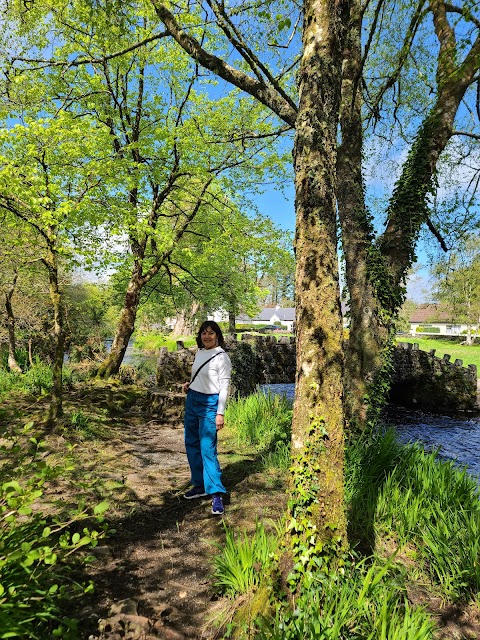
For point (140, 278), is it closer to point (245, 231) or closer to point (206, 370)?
point (245, 231)

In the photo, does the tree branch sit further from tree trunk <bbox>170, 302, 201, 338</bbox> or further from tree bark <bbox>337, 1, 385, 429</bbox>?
tree trunk <bbox>170, 302, 201, 338</bbox>

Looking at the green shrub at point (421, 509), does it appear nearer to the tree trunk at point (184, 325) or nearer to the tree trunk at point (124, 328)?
the tree trunk at point (124, 328)

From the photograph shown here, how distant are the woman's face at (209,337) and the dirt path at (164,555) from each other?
171 centimetres

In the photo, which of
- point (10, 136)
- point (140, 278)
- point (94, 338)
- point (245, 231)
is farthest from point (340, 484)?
point (94, 338)

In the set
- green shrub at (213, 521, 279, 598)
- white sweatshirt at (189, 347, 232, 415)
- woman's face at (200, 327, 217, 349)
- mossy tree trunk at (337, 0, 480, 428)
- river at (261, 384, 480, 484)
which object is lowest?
river at (261, 384, 480, 484)

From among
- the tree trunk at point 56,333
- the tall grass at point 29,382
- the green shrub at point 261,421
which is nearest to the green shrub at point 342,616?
the green shrub at point 261,421

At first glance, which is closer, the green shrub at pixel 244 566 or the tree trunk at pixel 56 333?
the green shrub at pixel 244 566

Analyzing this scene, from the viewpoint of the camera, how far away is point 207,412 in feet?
12.6

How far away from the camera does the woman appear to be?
145 inches

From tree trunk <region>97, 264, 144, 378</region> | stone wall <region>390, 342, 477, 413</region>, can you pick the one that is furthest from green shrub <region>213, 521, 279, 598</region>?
stone wall <region>390, 342, 477, 413</region>

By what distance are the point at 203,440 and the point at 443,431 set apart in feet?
33.7

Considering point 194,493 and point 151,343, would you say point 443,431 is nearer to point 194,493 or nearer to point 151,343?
point 194,493

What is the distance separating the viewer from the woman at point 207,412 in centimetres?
368

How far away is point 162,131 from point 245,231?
4.44m
